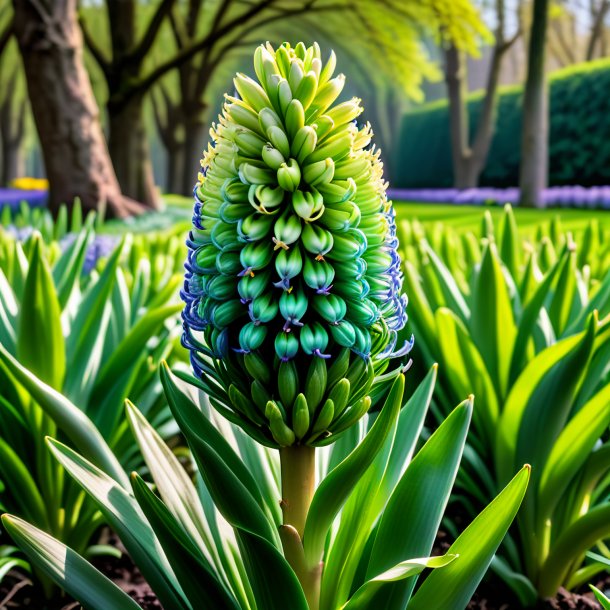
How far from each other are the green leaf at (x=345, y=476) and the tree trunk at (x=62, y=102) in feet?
21.4

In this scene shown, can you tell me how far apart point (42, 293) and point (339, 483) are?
0.93 metres

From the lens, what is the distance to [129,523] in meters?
1.10

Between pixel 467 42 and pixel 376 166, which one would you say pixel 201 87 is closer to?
pixel 467 42

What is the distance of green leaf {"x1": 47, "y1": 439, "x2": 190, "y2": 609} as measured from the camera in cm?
106

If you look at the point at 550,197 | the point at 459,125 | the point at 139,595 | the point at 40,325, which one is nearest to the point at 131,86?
the point at 550,197

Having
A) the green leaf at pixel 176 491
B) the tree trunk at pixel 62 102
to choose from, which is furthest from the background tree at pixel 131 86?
the green leaf at pixel 176 491

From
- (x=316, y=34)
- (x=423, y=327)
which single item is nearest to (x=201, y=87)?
(x=316, y=34)

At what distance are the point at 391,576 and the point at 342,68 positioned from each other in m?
24.4

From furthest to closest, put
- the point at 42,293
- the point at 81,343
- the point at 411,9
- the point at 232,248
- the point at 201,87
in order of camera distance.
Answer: the point at 201,87
the point at 411,9
the point at 81,343
the point at 42,293
the point at 232,248

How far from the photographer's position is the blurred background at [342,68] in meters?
7.16

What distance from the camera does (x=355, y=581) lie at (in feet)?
3.70

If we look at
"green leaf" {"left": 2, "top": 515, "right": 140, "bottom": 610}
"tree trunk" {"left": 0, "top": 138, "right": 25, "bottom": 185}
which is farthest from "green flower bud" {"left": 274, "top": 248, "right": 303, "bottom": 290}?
"tree trunk" {"left": 0, "top": 138, "right": 25, "bottom": 185}

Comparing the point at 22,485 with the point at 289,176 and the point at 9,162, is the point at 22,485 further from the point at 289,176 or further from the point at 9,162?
the point at 9,162

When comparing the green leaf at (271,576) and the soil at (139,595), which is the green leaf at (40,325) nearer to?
the soil at (139,595)
